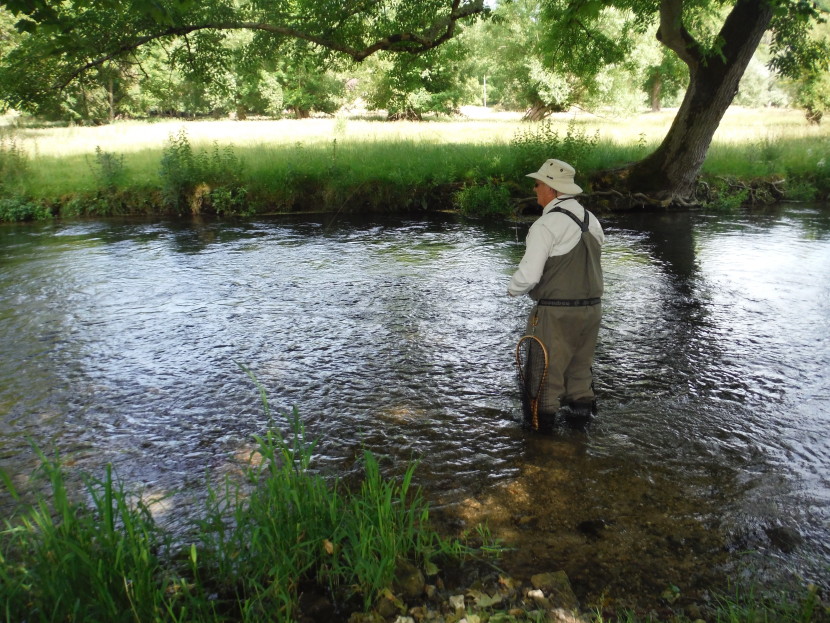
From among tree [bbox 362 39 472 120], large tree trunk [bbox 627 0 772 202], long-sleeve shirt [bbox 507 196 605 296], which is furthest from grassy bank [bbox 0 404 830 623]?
tree [bbox 362 39 472 120]

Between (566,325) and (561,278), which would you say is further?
(566,325)

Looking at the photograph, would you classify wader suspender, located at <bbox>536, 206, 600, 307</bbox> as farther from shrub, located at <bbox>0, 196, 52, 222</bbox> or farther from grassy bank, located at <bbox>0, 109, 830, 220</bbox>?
shrub, located at <bbox>0, 196, 52, 222</bbox>

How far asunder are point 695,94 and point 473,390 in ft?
42.6

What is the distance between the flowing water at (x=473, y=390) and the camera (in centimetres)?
424

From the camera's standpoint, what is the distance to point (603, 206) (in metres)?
17.6

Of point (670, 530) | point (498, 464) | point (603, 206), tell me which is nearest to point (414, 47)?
point (603, 206)

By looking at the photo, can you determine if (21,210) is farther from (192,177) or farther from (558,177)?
(558,177)

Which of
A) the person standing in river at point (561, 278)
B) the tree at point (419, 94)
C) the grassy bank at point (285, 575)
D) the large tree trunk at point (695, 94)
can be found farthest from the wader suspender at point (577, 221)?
the tree at point (419, 94)

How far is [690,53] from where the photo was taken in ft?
50.2

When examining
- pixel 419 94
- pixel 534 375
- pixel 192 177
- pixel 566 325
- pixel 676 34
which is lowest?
pixel 534 375

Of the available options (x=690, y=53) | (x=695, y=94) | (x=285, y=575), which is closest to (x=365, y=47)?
(x=690, y=53)

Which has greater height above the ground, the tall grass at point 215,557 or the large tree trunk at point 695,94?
the large tree trunk at point 695,94

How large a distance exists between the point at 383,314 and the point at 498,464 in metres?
4.47

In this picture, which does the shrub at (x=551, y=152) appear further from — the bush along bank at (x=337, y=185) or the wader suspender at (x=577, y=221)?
the wader suspender at (x=577, y=221)
